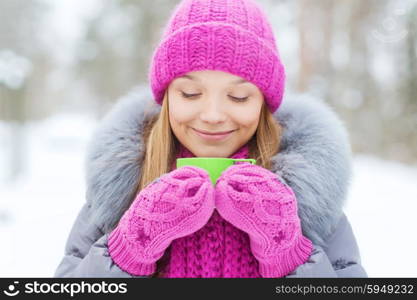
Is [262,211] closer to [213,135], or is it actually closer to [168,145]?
[213,135]

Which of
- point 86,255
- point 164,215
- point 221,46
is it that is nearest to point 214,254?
point 164,215

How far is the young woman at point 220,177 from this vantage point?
124 centimetres

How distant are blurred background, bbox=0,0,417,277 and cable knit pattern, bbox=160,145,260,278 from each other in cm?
83

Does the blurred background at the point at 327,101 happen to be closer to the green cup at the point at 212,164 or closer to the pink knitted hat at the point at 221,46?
the pink knitted hat at the point at 221,46

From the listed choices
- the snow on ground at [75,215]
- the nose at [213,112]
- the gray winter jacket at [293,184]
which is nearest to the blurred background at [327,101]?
the snow on ground at [75,215]

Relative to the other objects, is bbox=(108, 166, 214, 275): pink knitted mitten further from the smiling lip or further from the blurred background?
the blurred background

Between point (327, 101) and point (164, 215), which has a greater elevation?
point (327, 101)

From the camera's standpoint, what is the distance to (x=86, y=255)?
4.83ft

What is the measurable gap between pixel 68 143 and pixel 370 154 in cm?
1456

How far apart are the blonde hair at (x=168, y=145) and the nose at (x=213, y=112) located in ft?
0.75

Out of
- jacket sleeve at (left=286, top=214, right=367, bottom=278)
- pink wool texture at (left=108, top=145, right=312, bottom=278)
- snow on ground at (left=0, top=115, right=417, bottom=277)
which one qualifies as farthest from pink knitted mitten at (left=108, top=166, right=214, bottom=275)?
snow on ground at (left=0, top=115, right=417, bottom=277)

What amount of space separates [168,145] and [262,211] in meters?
0.53

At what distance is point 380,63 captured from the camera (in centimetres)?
790

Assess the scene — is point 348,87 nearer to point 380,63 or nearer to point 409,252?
point 380,63
